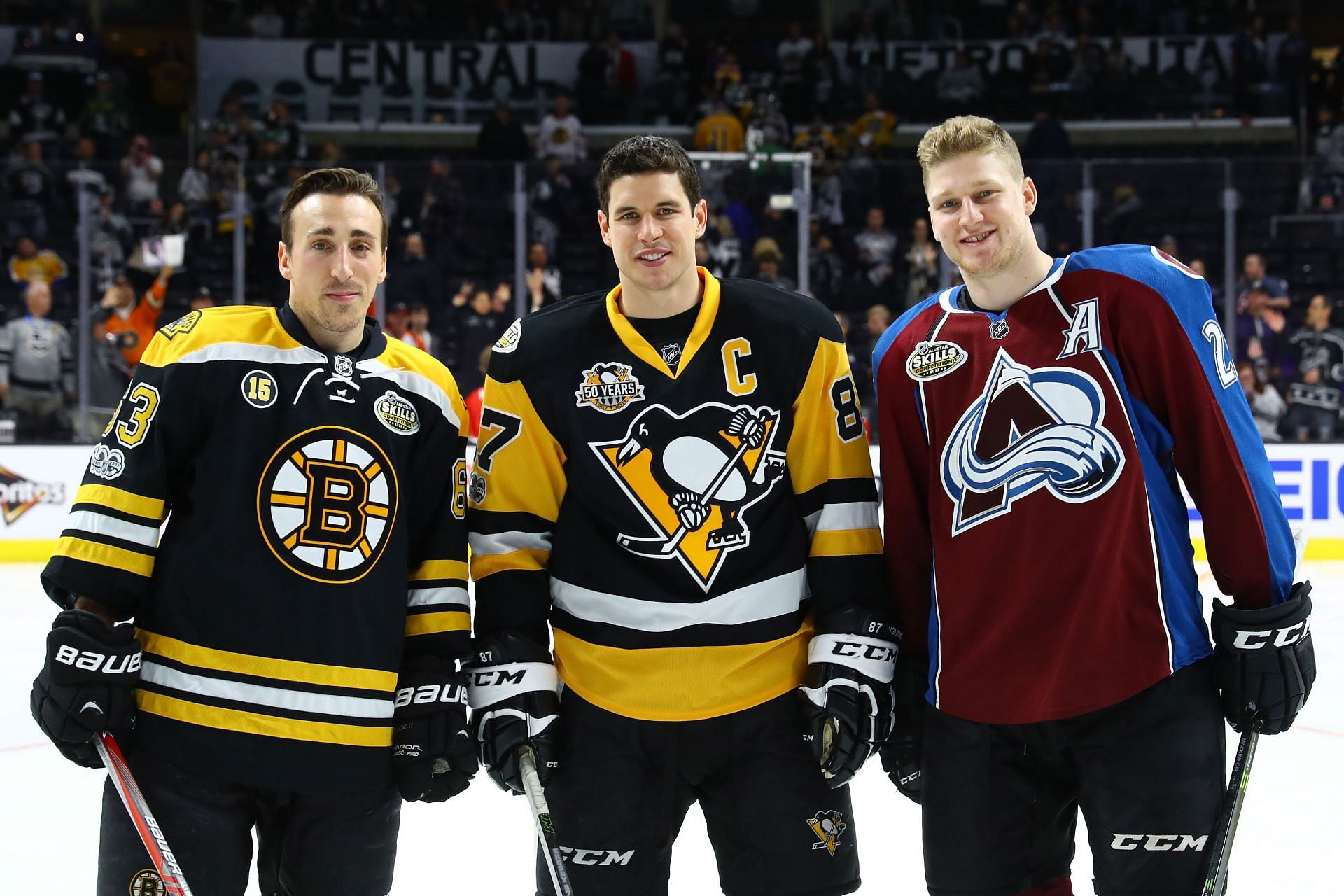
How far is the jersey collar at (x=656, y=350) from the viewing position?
2.33 m

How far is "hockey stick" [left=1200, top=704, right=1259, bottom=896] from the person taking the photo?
209 centimetres

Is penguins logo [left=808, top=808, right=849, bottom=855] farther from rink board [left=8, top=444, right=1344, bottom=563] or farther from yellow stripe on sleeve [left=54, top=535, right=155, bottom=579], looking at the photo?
rink board [left=8, top=444, right=1344, bottom=563]

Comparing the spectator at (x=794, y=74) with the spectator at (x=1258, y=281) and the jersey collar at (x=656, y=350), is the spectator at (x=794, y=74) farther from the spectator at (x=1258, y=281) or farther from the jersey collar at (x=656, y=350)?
the jersey collar at (x=656, y=350)

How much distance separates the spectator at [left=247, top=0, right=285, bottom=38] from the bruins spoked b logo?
13.2m

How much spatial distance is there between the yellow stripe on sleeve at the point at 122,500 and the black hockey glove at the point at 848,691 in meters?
1.06

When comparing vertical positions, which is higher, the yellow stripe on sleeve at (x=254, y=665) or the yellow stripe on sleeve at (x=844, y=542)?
the yellow stripe on sleeve at (x=844, y=542)

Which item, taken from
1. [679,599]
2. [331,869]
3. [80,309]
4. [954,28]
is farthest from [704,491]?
[954,28]

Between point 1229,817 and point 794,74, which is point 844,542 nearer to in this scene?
point 1229,817

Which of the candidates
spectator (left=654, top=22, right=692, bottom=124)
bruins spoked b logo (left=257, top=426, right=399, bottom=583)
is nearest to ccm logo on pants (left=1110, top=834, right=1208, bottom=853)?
bruins spoked b logo (left=257, top=426, right=399, bottom=583)

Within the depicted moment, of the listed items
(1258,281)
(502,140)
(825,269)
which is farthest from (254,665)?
(502,140)

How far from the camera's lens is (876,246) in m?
8.73

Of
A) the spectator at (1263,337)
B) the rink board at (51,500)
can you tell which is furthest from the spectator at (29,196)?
the spectator at (1263,337)

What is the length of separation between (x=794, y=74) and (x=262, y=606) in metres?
12.6

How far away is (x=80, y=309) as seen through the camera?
319 inches
